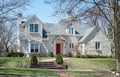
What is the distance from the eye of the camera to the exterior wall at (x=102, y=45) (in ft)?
160

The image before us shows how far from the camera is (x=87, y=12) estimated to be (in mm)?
23141

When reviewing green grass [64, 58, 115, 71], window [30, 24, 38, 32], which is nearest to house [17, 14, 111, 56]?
window [30, 24, 38, 32]

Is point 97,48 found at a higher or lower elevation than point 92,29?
lower

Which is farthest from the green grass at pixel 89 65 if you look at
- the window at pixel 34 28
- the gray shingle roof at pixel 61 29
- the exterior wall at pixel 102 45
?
the window at pixel 34 28

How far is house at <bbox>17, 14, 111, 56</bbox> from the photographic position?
158 feet

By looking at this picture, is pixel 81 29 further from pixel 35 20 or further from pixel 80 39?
pixel 35 20

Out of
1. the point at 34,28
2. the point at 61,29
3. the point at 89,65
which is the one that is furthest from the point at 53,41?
the point at 89,65

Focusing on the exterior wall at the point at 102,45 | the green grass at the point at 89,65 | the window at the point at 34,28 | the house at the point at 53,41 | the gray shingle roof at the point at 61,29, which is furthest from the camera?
the gray shingle roof at the point at 61,29

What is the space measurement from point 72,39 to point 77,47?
1786 mm

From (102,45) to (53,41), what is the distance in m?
8.95

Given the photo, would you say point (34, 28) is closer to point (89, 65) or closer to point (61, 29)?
point (61, 29)

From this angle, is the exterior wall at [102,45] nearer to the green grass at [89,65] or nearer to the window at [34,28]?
the window at [34,28]

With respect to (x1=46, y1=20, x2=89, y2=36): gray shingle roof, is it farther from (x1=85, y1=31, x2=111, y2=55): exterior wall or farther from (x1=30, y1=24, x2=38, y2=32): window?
→ (x1=85, y1=31, x2=111, y2=55): exterior wall

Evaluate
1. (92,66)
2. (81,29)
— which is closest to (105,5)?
(92,66)
